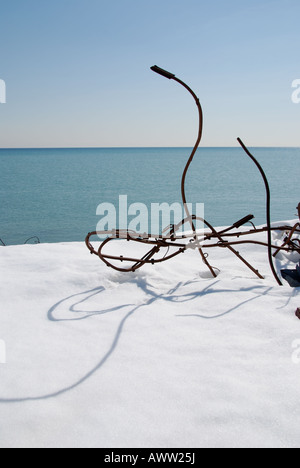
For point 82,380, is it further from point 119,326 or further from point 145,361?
point 119,326

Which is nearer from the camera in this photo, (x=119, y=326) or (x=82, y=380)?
(x=82, y=380)

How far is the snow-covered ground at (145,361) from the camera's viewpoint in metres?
1.05

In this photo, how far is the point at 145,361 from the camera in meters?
1.39

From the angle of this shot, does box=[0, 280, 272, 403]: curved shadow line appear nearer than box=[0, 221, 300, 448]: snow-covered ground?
No

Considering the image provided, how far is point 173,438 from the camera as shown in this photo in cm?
102

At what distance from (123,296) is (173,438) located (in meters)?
1.06

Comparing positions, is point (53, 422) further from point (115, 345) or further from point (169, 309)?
point (169, 309)

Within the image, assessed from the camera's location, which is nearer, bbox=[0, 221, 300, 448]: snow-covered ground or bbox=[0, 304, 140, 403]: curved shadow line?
bbox=[0, 221, 300, 448]: snow-covered ground

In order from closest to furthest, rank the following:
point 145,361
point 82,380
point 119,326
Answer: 1. point 82,380
2. point 145,361
3. point 119,326

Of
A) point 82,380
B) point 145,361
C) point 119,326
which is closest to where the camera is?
point 82,380

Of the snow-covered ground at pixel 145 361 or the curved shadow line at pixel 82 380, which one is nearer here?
the snow-covered ground at pixel 145 361

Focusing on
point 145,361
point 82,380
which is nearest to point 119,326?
point 145,361

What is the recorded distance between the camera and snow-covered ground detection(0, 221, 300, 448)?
1.05 m
